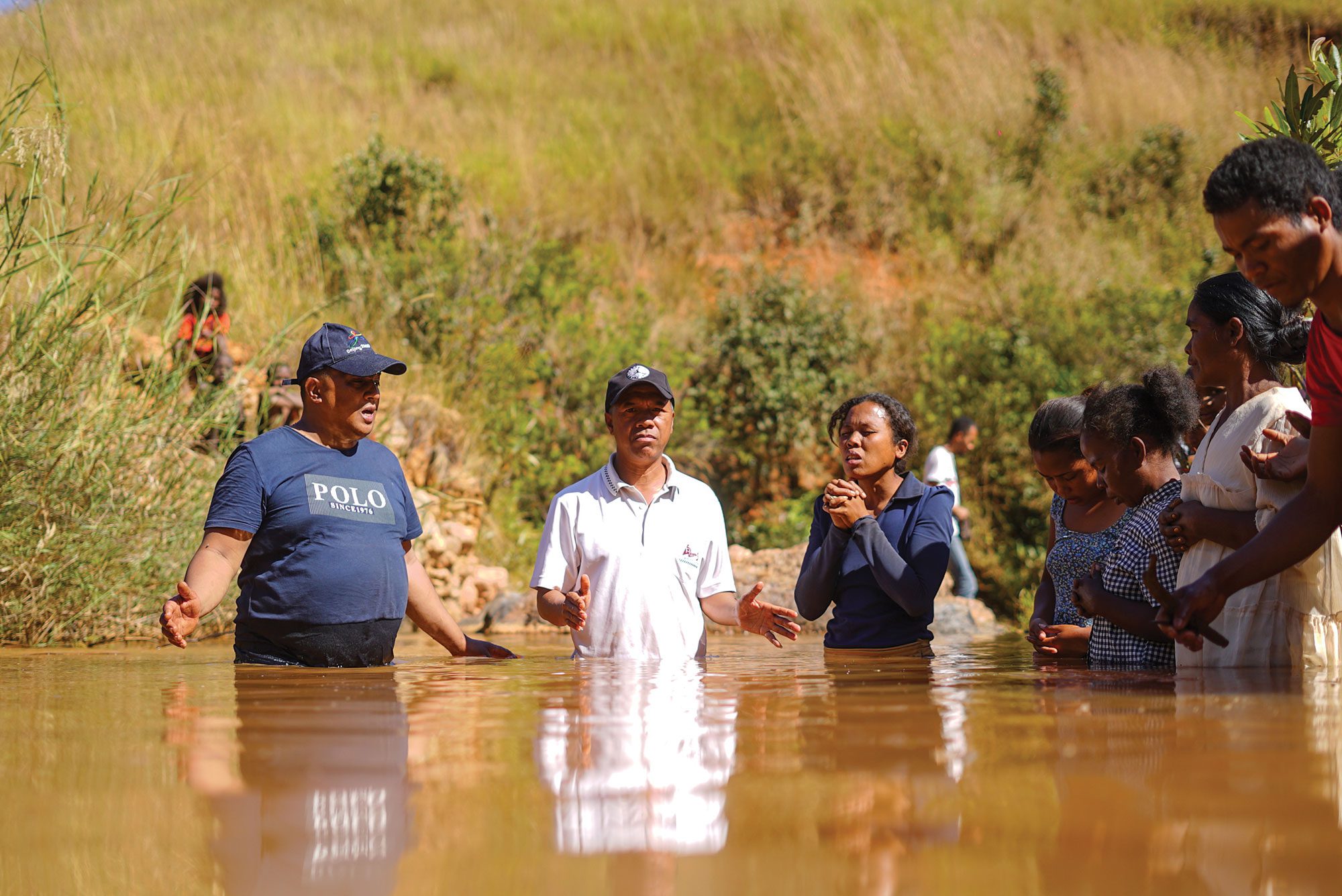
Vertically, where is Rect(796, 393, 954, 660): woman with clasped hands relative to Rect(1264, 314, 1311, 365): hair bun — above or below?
below

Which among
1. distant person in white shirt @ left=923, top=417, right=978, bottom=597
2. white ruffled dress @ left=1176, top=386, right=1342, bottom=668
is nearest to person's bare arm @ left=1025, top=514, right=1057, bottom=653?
white ruffled dress @ left=1176, top=386, right=1342, bottom=668

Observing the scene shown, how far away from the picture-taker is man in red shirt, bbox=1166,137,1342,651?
306 centimetres

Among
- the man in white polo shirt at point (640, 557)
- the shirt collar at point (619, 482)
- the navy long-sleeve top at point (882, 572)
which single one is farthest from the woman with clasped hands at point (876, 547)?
the shirt collar at point (619, 482)

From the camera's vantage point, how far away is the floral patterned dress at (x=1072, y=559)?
4.49m

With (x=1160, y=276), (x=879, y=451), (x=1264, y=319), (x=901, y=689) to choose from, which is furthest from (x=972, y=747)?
(x=1160, y=276)

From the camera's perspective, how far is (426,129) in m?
19.3

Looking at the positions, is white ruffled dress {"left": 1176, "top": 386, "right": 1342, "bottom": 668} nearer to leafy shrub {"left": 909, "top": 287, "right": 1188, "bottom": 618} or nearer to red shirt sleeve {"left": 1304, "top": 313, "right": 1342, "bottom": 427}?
red shirt sleeve {"left": 1304, "top": 313, "right": 1342, "bottom": 427}

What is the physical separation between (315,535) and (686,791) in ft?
8.53

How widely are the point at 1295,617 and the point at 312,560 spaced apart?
3037mm

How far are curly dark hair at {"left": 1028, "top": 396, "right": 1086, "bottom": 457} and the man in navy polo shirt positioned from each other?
7.78ft

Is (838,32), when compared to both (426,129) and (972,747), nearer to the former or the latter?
(426,129)

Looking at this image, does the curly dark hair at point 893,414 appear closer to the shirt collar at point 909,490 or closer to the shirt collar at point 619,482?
the shirt collar at point 909,490

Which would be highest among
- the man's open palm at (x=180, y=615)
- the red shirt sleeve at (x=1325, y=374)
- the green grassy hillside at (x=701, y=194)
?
the green grassy hillside at (x=701, y=194)

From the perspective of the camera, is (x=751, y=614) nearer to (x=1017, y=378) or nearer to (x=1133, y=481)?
Result: (x=1133, y=481)
